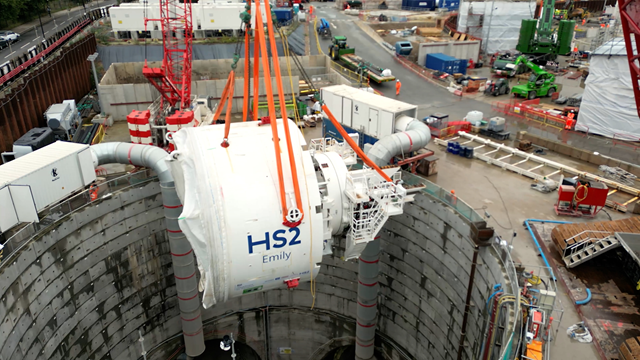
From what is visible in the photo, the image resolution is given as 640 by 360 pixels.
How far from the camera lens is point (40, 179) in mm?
17609

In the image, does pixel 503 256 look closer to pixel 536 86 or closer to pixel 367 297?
pixel 367 297

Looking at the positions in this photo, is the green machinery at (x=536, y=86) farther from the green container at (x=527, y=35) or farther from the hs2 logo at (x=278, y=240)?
the hs2 logo at (x=278, y=240)

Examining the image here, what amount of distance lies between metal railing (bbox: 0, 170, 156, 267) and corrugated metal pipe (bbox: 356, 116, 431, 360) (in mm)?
A: 11084

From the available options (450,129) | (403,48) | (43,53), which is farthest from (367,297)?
(403,48)

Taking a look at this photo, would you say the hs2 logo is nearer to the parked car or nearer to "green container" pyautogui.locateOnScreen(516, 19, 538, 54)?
"green container" pyautogui.locateOnScreen(516, 19, 538, 54)

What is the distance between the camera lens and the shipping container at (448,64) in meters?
51.4

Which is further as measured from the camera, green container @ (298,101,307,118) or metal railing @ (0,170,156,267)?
green container @ (298,101,307,118)

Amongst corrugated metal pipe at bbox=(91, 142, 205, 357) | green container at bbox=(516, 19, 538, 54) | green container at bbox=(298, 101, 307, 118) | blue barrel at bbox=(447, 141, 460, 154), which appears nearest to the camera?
corrugated metal pipe at bbox=(91, 142, 205, 357)

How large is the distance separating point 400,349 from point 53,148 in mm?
20058

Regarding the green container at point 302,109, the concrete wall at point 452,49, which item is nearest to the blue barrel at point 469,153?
the green container at point 302,109

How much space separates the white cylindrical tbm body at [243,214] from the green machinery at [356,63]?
30500mm

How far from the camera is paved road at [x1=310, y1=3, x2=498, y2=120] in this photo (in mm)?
38875

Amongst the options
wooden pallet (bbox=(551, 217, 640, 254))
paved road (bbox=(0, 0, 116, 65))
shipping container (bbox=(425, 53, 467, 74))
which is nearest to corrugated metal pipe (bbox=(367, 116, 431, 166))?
wooden pallet (bbox=(551, 217, 640, 254))

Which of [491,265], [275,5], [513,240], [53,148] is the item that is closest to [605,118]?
[513,240]
